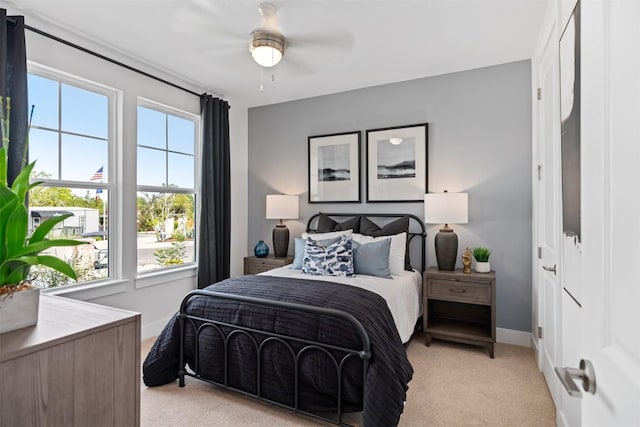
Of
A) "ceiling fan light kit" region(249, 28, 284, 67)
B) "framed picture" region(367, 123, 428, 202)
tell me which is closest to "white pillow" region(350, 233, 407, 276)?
"framed picture" region(367, 123, 428, 202)

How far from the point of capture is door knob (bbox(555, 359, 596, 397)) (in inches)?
29.0

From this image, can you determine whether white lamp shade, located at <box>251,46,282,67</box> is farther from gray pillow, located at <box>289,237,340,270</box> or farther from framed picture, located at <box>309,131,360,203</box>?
gray pillow, located at <box>289,237,340,270</box>

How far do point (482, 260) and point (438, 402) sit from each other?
141cm

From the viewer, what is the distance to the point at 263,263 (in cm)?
411

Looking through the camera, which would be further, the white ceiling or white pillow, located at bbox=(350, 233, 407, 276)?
white pillow, located at bbox=(350, 233, 407, 276)

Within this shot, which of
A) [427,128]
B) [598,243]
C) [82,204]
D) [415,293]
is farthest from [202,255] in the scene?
[598,243]

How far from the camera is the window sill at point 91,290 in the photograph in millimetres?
2754

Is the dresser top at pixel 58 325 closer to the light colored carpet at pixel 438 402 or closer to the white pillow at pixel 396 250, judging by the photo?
the light colored carpet at pixel 438 402

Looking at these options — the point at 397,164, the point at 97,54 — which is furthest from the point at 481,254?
the point at 97,54

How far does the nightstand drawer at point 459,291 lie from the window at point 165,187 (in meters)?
2.61

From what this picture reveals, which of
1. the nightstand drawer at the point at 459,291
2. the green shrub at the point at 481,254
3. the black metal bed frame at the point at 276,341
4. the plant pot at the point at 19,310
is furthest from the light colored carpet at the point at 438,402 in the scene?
the plant pot at the point at 19,310

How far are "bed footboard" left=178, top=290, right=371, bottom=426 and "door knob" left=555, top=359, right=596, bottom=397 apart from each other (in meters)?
1.14

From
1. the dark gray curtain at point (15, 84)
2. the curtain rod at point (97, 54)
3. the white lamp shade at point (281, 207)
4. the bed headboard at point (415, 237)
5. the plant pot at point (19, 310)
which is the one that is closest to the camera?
the plant pot at point (19, 310)

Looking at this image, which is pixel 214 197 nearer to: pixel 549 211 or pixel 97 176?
pixel 97 176
